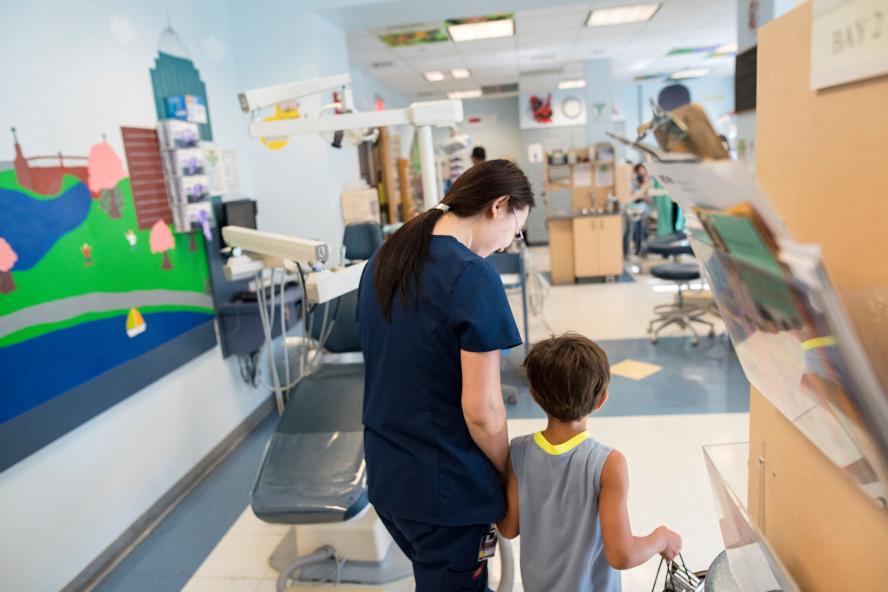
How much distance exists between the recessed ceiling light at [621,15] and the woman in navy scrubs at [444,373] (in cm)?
511

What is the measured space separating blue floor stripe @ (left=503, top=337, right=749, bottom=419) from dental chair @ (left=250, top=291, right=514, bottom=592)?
125 cm

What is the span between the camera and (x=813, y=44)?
661mm

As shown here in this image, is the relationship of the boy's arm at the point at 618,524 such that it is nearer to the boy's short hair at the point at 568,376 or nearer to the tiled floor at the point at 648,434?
the boy's short hair at the point at 568,376

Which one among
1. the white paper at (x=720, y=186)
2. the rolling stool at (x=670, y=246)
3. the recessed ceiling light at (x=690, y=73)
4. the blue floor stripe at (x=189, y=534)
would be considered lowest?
the blue floor stripe at (x=189, y=534)

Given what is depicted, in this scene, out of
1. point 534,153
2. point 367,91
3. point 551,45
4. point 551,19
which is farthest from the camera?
point 534,153

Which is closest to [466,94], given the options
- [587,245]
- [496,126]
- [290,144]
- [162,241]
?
[496,126]

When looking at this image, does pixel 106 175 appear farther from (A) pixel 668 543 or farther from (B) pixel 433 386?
(A) pixel 668 543

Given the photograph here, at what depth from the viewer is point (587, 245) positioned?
7047mm

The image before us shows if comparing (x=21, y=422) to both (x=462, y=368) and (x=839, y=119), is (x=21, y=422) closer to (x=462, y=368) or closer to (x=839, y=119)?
(x=462, y=368)

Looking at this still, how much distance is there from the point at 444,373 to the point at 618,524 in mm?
437

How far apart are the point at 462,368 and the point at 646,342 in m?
3.93

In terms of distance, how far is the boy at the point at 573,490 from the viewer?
3.83 feet

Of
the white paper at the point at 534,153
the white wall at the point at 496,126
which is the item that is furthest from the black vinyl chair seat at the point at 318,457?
the white wall at the point at 496,126

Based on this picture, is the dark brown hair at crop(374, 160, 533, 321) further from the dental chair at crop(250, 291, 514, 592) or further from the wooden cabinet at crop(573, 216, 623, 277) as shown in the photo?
the wooden cabinet at crop(573, 216, 623, 277)
